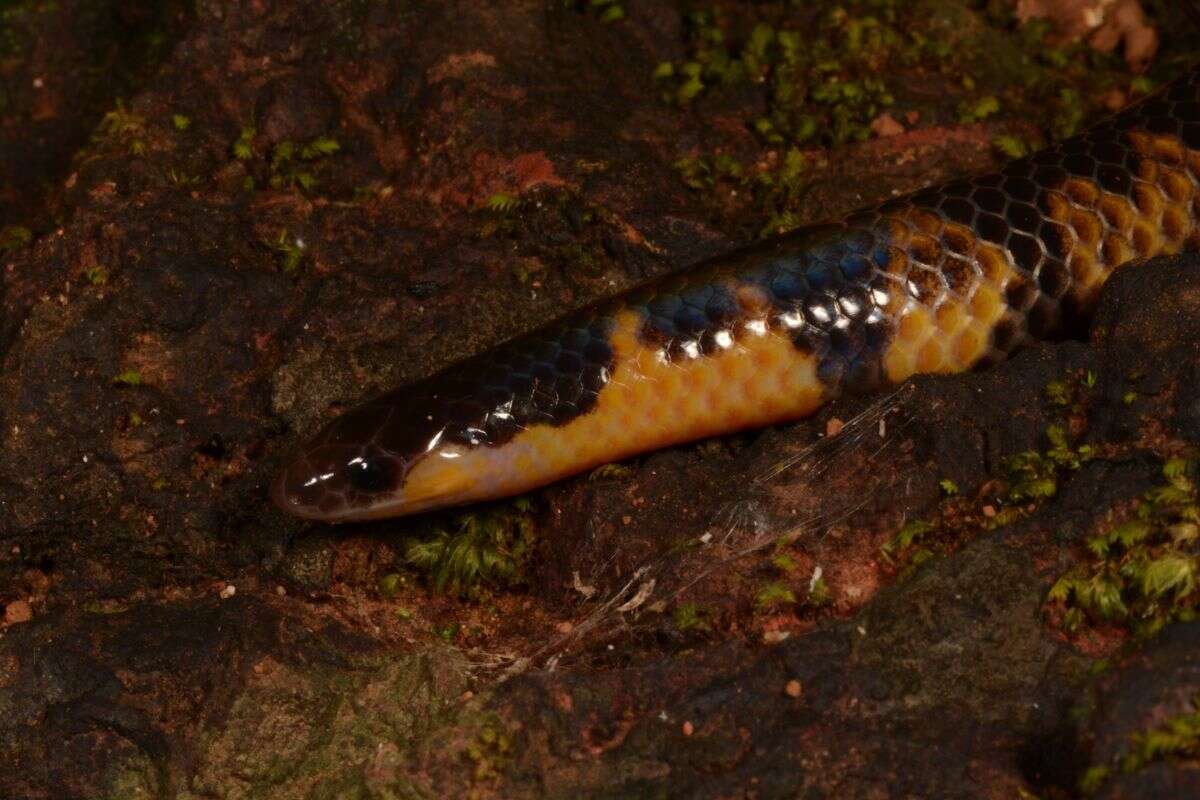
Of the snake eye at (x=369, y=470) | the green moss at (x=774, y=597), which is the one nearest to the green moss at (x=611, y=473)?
the snake eye at (x=369, y=470)

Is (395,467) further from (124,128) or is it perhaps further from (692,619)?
(124,128)

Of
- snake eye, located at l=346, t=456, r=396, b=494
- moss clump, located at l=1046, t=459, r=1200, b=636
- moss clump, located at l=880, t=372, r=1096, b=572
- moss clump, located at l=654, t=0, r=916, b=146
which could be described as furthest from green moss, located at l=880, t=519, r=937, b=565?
moss clump, located at l=654, t=0, r=916, b=146

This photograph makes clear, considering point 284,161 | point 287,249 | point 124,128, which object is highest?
point 124,128

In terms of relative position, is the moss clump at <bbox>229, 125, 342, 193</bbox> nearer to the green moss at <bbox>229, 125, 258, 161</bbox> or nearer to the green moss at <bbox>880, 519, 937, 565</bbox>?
the green moss at <bbox>229, 125, 258, 161</bbox>

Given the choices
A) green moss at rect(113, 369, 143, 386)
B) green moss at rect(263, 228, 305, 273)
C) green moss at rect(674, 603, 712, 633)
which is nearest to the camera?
green moss at rect(674, 603, 712, 633)

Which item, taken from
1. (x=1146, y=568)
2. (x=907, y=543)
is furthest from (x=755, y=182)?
(x=1146, y=568)
